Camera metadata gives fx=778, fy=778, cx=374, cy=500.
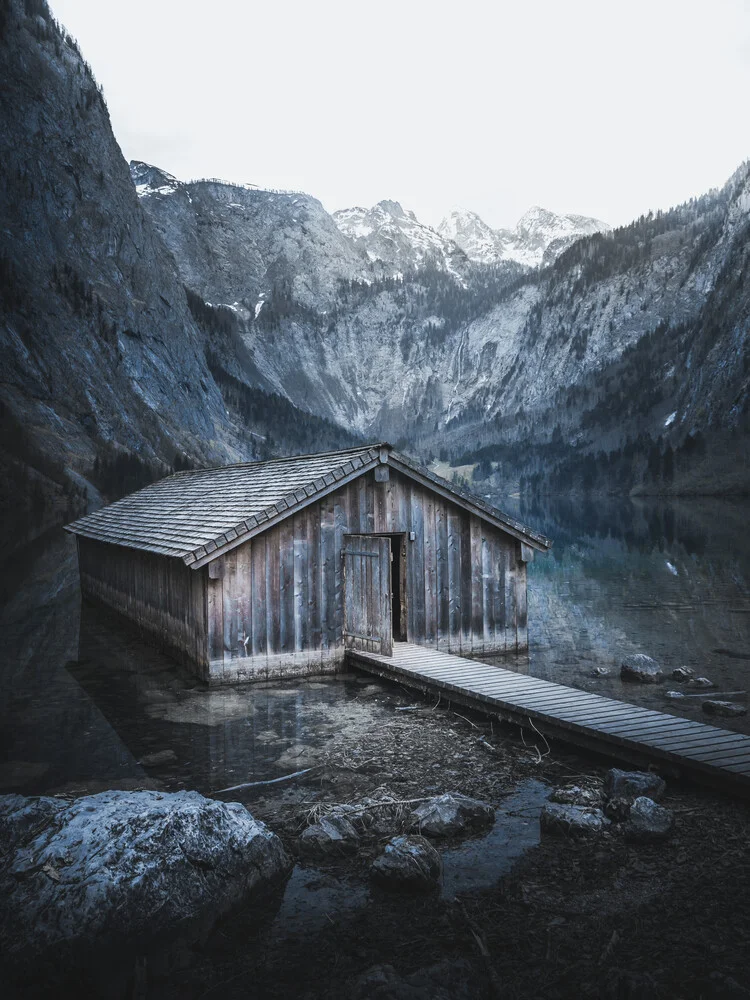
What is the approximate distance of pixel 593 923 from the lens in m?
5.85

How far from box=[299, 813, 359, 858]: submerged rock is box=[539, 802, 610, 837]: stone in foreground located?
1.86 metres

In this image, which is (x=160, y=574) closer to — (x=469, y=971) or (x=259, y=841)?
(x=259, y=841)

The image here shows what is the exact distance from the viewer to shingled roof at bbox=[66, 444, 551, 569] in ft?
44.8

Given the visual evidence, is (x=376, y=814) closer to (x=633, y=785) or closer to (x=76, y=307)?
(x=633, y=785)

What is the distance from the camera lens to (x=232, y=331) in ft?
513

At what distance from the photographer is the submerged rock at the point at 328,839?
23.4ft

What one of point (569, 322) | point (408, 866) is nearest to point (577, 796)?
point (408, 866)

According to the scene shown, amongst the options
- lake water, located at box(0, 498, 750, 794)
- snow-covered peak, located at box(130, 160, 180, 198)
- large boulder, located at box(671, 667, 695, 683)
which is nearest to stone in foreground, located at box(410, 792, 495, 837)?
lake water, located at box(0, 498, 750, 794)

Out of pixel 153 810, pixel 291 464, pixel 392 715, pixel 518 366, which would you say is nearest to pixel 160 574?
pixel 291 464

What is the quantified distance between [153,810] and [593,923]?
11.7 feet

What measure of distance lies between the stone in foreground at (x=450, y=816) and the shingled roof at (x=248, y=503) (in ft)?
22.0

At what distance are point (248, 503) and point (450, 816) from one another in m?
8.55

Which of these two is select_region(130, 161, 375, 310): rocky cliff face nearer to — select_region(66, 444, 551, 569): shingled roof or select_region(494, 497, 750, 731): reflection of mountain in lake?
select_region(494, 497, 750, 731): reflection of mountain in lake

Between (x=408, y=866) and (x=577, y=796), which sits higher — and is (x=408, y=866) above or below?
above
